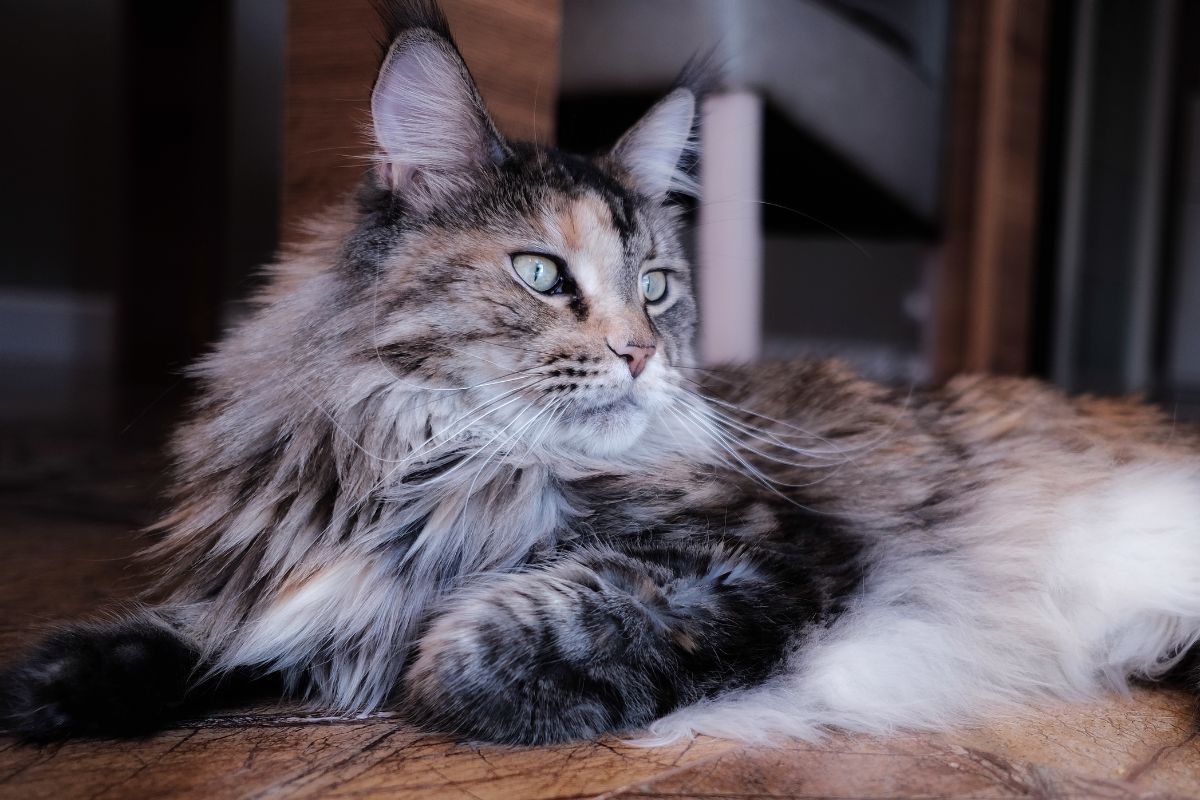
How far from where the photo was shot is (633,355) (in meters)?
1.10

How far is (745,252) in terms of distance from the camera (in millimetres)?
2127

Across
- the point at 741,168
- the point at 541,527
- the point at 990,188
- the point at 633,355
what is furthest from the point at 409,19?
the point at 990,188

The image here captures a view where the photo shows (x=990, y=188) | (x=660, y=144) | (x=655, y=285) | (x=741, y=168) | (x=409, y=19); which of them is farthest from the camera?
(x=990, y=188)

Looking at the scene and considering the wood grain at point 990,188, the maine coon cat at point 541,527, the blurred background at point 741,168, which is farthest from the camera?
the wood grain at point 990,188

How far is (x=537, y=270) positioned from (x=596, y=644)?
43cm

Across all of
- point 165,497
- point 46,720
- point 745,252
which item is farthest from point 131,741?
point 745,252

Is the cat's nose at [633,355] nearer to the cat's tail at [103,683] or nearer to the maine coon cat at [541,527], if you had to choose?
the maine coon cat at [541,527]

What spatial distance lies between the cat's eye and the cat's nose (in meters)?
0.10

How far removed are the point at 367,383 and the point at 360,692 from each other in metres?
0.32

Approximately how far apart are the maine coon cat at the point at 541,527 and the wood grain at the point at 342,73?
12.2 inches

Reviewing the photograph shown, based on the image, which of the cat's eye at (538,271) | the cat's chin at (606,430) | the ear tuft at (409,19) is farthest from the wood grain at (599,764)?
the ear tuft at (409,19)

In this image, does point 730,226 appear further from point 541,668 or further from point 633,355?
point 541,668

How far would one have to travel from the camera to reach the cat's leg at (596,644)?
34.6 inches

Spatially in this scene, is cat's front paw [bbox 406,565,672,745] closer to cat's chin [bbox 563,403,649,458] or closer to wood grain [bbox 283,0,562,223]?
cat's chin [bbox 563,403,649,458]
